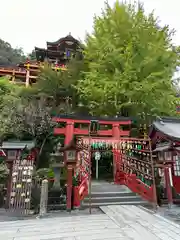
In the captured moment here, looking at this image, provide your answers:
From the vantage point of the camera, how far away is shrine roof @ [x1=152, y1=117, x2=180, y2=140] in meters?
6.86

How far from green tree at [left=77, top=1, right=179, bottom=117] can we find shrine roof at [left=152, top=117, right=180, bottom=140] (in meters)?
1.84

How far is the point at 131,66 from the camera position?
10664mm

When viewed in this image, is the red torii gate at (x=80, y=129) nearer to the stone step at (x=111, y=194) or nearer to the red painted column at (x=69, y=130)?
the red painted column at (x=69, y=130)

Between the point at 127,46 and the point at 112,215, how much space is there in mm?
9816

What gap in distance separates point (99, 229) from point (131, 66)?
9.26 metres

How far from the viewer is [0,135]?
386 inches

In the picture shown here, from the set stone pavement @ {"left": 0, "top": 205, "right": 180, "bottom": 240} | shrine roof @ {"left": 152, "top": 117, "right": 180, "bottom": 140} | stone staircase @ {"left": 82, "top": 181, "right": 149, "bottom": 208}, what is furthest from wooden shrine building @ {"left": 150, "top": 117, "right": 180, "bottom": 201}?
stone pavement @ {"left": 0, "top": 205, "right": 180, "bottom": 240}

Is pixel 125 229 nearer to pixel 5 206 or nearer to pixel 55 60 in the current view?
pixel 5 206

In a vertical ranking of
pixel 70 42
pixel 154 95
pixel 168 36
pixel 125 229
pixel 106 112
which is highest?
pixel 70 42

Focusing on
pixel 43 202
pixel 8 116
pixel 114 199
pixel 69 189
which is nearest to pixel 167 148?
pixel 114 199

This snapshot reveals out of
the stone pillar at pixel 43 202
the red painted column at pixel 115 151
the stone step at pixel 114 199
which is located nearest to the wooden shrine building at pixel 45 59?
the red painted column at pixel 115 151

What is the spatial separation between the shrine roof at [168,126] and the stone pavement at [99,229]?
3196 millimetres

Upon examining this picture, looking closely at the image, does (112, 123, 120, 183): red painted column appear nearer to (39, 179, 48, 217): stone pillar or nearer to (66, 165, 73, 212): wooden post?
(66, 165, 73, 212): wooden post

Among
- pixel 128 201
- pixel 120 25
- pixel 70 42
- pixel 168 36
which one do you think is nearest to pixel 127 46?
pixel 120 25
